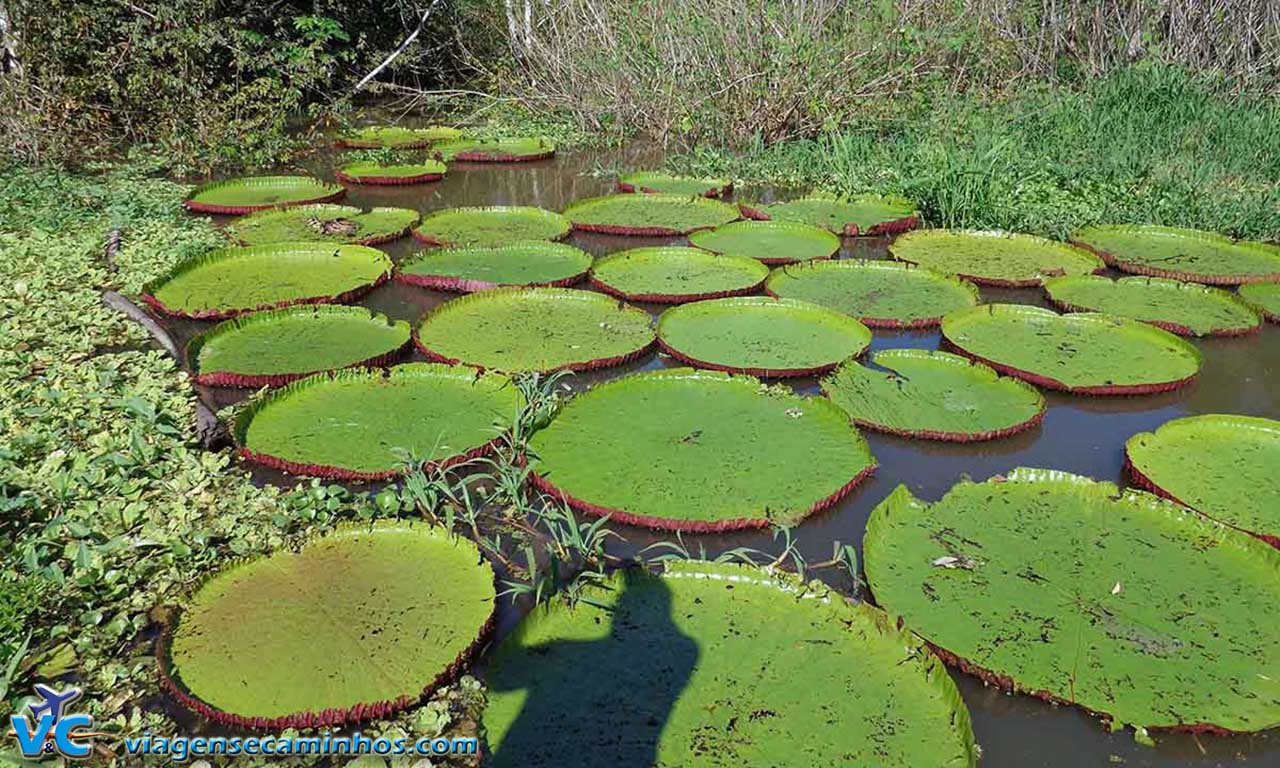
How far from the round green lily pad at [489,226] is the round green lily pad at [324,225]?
0.17 metres

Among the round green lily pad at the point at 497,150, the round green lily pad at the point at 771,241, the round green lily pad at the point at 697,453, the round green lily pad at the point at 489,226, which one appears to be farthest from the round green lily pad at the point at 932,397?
the round green lily pad at the point at 497,150

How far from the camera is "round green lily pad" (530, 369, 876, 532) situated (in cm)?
261

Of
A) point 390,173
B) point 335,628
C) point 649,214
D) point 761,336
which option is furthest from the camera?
point 390,173

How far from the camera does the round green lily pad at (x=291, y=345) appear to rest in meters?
3.37

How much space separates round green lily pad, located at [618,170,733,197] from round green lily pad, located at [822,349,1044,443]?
290 cm

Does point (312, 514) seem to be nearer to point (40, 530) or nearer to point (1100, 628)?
point (40, 530)

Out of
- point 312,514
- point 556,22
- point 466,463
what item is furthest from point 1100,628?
point 556,22

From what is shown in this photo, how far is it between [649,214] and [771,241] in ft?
3.05

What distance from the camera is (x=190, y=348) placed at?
352 centimetres

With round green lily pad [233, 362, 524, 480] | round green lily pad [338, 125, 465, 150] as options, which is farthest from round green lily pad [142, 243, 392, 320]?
round green lily pad [338, 125, 465, 150]

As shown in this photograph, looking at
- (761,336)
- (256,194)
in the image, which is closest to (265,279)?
(256,194)

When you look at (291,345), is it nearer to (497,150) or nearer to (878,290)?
(878,290)

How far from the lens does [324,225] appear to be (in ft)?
17.0

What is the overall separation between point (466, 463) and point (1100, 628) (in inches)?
73.6
